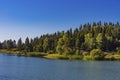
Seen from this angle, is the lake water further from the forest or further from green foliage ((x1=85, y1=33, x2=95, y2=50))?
green foliage ((x1=85, y1=33, x2=95, y2=50))

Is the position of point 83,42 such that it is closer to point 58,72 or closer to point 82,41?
point 82,41

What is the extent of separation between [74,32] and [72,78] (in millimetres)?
125009

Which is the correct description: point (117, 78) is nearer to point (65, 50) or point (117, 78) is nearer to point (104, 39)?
point (65, 50)

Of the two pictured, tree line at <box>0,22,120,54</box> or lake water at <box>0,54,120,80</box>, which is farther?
tree line at <box>0,22,120,54</box>

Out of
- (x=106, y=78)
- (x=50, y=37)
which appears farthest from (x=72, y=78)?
(x=50, y=37)

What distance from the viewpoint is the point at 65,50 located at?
14988 centimetres

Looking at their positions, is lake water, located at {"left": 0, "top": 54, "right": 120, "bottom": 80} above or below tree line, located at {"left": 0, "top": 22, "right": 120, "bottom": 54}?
below

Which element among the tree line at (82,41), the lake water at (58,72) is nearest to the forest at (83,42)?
the tree line at (82,41)

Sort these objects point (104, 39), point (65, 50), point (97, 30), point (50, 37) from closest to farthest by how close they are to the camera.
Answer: point (65, 50) < point (104, 39) < point (97, 30) < point (50, 37)

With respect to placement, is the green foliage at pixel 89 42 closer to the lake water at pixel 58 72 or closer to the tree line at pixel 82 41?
the tree line at pixel 82 41

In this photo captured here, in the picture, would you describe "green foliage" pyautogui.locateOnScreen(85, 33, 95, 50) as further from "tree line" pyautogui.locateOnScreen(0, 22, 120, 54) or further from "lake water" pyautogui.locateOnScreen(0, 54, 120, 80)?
"lake water" pyautogui.locateOnScreen(0, 54, 120, 80)

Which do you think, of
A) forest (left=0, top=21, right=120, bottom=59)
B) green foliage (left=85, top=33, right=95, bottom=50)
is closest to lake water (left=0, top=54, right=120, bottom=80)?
forest (left=0, top=21, right=120, bottom=59)

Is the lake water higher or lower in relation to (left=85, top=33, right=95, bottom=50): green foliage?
lower

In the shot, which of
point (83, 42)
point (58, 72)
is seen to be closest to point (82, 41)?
point (83, 42)
